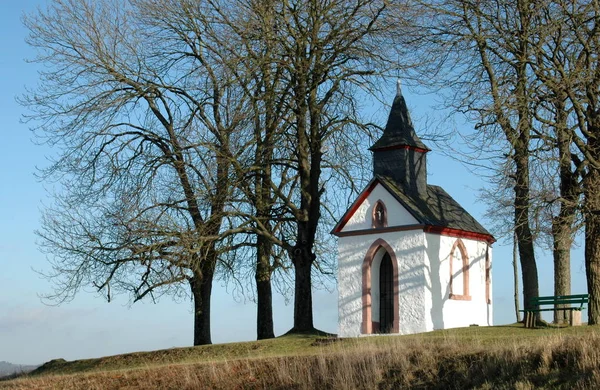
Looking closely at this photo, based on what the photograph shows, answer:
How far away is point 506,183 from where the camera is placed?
84.8 feet

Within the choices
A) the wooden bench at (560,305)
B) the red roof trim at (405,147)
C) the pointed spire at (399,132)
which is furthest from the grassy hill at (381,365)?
the pointed spire at (399,132)

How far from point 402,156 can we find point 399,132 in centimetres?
90

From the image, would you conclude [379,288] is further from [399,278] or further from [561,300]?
[561,300]

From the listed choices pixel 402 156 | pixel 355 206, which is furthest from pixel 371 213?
pixel 402 156

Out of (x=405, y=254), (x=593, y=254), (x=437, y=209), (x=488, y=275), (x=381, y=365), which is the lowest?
(x=381, y=365)

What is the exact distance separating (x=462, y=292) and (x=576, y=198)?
6109 mm

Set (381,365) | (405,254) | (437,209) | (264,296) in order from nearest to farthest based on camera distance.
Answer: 1. (381,365)
2. (405,254)
3. (437,209)
4. (264,296)

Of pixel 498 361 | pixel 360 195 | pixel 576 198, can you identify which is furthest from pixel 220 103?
pixel 498 361

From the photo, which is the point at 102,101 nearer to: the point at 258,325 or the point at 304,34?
the point at 304,34

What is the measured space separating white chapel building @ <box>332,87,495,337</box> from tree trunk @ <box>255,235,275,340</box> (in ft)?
10.8

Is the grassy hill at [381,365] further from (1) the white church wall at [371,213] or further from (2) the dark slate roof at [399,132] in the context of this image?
(2) the dark slate roof at [399,132]

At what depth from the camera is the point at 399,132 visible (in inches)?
1206

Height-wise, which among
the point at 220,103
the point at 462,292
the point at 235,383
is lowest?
the point at 235,383

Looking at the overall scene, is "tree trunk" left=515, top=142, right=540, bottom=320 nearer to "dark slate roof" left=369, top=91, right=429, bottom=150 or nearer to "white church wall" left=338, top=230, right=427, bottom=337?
"white church wall" left=338, top=230, right=427, bottom=337
